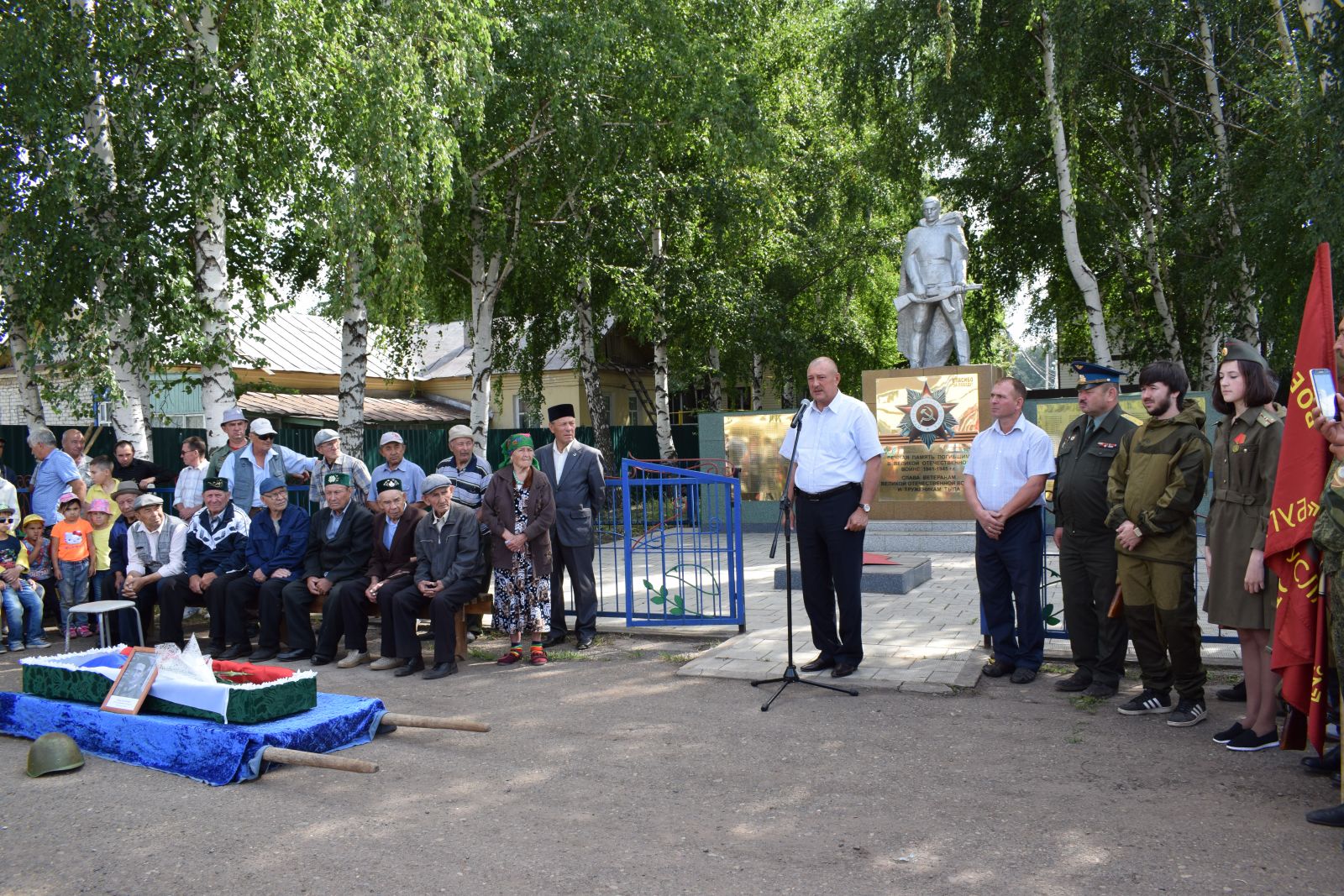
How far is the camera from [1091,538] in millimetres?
5859

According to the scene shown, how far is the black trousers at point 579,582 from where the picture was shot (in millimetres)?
7840

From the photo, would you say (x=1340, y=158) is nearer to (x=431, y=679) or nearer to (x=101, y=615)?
(x=431, y=679)

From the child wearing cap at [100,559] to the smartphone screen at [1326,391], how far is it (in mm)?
9106

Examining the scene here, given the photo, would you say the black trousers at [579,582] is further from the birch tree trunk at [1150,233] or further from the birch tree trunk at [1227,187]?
the birch tree trunk at [1150,233]

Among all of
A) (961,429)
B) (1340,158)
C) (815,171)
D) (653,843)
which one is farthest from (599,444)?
(653,843)

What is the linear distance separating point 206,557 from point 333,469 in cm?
123

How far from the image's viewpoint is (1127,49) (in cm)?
1725

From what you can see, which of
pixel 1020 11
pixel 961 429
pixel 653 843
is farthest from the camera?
pixel 1020 11

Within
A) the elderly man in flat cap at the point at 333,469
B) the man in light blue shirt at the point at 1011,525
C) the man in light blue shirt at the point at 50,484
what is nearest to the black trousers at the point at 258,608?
the elderly man in flat cap at the point at 333,469

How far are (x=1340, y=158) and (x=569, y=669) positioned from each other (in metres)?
9.98

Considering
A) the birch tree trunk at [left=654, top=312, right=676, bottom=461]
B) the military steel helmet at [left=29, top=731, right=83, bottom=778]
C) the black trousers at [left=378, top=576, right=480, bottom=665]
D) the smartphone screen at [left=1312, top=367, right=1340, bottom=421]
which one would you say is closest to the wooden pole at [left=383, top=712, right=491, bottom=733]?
the military steel helmet at [left=29, top=731, right=83, bottom=778]

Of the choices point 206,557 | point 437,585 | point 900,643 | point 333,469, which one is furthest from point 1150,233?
point 206,557

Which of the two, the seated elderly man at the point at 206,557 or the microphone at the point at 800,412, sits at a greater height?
the microphone at the point at 800,412

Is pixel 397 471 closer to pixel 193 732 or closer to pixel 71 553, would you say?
pixel 71 553
